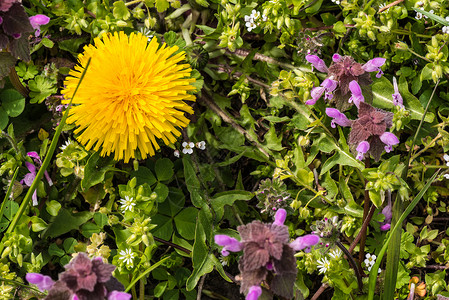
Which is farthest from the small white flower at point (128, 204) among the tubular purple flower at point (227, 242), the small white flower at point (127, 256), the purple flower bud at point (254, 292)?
the purple flower bud at point (254, 292)

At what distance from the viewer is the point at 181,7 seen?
9.14ft

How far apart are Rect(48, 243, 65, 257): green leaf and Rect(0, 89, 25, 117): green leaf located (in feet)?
2.35

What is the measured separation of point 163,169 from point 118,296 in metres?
1.07

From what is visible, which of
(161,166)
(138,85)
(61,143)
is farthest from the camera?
(61,143)

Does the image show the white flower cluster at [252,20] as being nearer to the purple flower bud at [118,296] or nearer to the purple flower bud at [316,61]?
the purple flower bud at [316,61]

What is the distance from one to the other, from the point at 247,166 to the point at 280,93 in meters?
0.48

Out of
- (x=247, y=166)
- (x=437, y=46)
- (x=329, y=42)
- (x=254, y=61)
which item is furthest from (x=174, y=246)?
(x=437, y=46)

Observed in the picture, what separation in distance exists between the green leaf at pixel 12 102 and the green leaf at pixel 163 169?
0.77 m

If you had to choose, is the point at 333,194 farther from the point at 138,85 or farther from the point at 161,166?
the point at 138,85

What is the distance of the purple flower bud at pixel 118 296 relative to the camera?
5.43ft

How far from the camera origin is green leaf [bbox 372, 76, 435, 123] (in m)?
2.59

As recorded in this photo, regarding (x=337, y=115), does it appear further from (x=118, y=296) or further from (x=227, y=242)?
(x=118, y=296)

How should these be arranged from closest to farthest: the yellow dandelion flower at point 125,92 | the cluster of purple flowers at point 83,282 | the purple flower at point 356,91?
the cluster of purple flowers at point 83,282 < the purple flower at point 356,91 < the yellow dandelion flower at point 125,92

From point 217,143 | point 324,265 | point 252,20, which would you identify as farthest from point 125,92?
point 324,265
